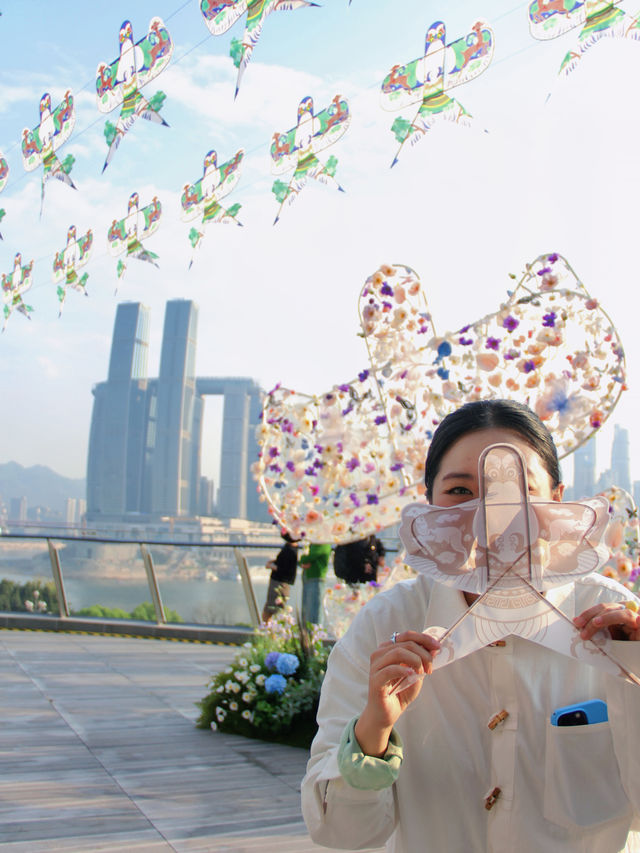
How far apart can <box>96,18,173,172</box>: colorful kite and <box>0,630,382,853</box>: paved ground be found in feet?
12.7

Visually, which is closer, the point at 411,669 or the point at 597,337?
the point at 411,669

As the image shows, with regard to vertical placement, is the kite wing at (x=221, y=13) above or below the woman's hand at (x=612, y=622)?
above

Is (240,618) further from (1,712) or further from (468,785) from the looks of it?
(468,785)

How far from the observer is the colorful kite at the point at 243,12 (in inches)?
166

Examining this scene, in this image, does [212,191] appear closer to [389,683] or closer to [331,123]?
[331,123]

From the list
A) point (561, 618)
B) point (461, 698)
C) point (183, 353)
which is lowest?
point (461, 698)

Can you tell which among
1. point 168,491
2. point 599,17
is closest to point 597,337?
point 599,17

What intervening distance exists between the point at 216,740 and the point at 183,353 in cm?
3697

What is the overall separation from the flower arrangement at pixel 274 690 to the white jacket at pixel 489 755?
3.16 meters

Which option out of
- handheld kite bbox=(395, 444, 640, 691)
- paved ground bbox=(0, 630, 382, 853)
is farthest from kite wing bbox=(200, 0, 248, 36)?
handheld kite bbox=(395, 444, 640, 691)

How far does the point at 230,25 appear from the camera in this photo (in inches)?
172

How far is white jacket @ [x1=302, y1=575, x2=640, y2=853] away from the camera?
1034mm

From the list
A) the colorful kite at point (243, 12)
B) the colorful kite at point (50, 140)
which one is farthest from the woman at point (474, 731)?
the colorful kite at point (50, 140)

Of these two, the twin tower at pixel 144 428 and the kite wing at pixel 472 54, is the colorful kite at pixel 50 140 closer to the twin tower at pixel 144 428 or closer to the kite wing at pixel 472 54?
the kite wing at pixel 472 54
